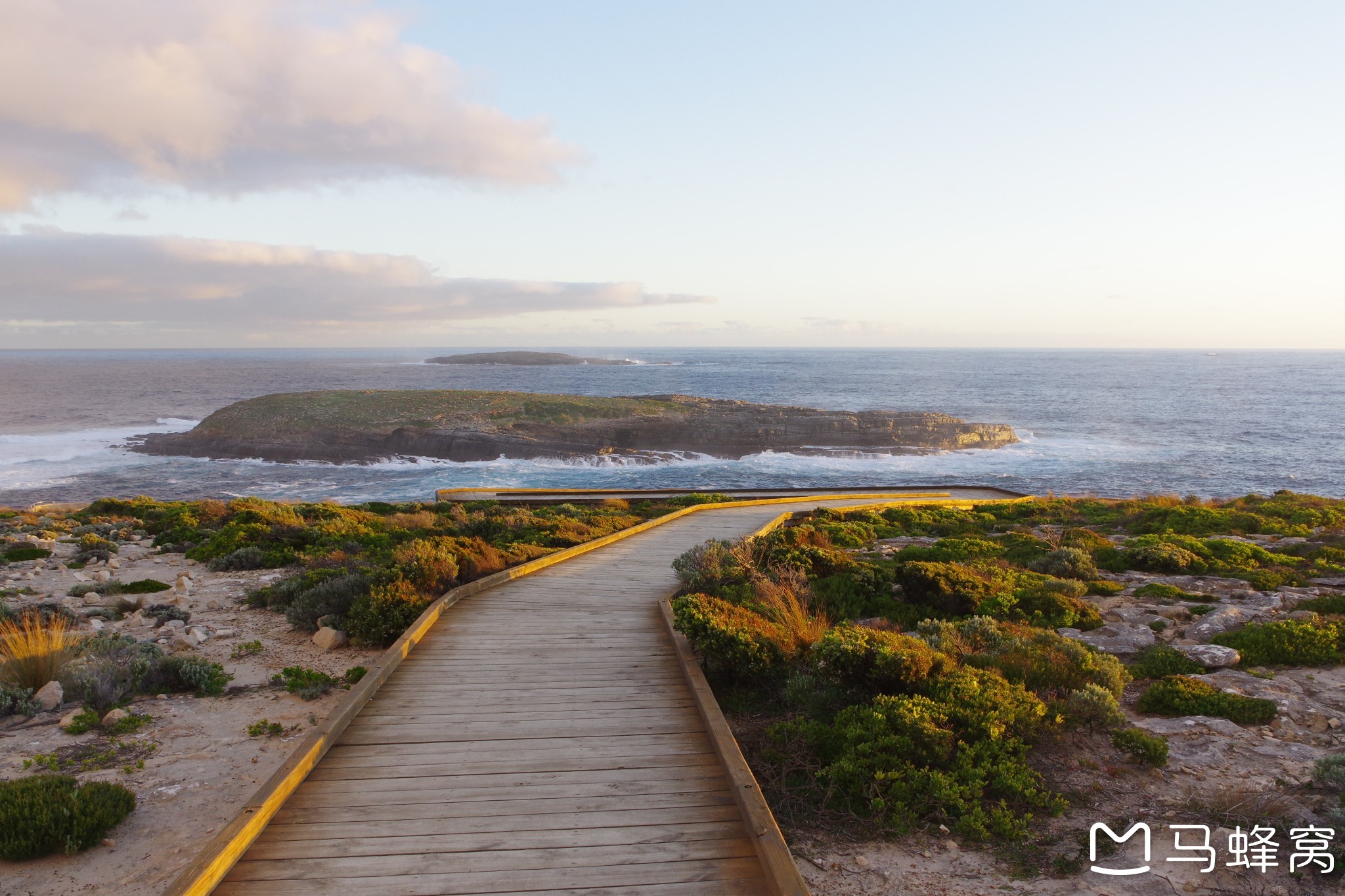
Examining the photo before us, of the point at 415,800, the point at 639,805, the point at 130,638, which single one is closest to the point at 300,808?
the point at 415,800

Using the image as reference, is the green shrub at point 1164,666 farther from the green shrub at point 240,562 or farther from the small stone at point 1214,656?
the green shrub at point 240,562

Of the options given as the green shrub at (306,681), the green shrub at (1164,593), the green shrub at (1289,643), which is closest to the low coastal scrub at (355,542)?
the green shrub at (306,681)

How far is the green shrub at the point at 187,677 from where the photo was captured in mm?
8094

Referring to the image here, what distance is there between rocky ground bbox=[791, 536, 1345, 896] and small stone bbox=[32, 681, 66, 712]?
314 inches

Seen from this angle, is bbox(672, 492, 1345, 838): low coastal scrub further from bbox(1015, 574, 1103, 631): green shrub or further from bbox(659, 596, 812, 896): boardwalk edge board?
bbox(659, 596, 812, 896): boardwalk edge board

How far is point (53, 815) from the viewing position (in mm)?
5160

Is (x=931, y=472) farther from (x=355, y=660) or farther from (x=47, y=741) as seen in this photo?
(x=47, y=741)

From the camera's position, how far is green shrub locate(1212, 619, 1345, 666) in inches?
328

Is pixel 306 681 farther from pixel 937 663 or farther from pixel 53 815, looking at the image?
pixel 937 663

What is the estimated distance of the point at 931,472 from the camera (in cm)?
4297

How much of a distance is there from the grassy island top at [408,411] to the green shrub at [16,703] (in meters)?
44.3

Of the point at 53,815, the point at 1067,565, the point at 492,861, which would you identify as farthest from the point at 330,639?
the point at 1067,565

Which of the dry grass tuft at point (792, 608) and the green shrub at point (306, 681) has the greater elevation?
the dry grass tuft at point (792, 608)

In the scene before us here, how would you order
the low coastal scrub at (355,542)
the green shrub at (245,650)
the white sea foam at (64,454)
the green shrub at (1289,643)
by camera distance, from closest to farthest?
the green shrub at (1289,643) → the green shrub at (245,650) → the low coastal scrub at (355,542) → the white sea foam at (64,454)
